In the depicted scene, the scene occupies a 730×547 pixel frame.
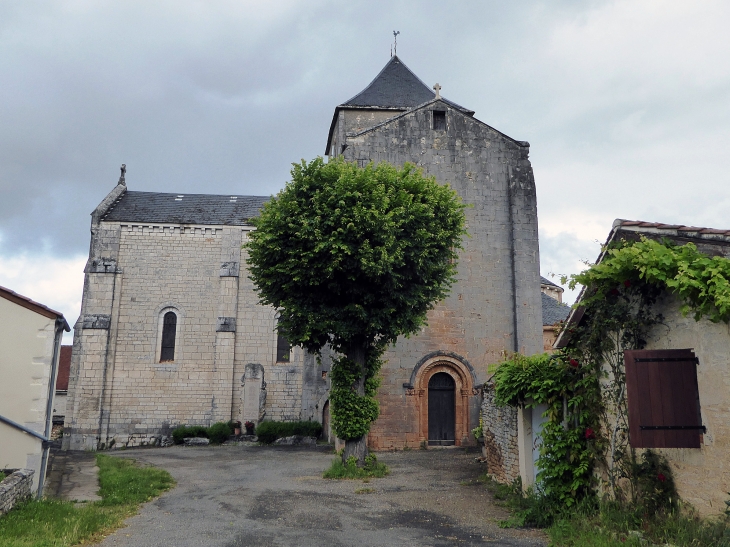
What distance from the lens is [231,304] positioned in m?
26.7

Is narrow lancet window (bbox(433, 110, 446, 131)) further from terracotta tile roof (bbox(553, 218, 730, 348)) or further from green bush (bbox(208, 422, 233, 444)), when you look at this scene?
green bush (bbox(208, 422, 233, 444))

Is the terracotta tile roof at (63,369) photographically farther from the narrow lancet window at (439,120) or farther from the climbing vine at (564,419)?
the climbing vine at (564,419)

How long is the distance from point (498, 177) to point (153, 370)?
655 inches

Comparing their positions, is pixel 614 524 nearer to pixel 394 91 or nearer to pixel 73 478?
pixel 73 478

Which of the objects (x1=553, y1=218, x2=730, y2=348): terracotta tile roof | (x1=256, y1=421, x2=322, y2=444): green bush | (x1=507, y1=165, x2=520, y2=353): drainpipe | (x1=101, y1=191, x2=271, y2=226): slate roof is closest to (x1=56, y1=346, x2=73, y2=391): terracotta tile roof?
(x1=101, y1=191, x2=271, y2=226): slate roof

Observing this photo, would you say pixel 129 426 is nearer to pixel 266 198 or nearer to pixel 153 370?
pixel 153 370

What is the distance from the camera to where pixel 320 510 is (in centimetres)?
1035

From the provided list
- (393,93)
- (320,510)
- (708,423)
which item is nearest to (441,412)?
(320,510)

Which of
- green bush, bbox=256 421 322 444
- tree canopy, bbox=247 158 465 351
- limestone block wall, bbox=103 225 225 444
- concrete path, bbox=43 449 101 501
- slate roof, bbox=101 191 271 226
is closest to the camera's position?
concrete path, bbox=43 449 101 501

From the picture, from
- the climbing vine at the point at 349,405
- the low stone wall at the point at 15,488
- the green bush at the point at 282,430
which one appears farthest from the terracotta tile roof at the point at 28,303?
the green bush at the point at 282,430

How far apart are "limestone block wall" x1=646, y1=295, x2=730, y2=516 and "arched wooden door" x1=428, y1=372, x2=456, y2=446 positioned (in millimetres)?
12036

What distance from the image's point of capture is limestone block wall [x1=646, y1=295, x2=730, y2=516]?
6.68m

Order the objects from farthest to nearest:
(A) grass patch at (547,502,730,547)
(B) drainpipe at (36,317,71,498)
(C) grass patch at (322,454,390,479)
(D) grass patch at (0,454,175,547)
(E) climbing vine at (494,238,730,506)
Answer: (C) grass patch at (322,454,390,479) < (B) drainpipe at (36,317,71,498) < (D) grass patch at (0,454,175,547) < (E) climbing vine at (494,238,730,506) < (A) grass patch at (547,502,730,547)

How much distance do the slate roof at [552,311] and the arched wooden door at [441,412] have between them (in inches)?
388
